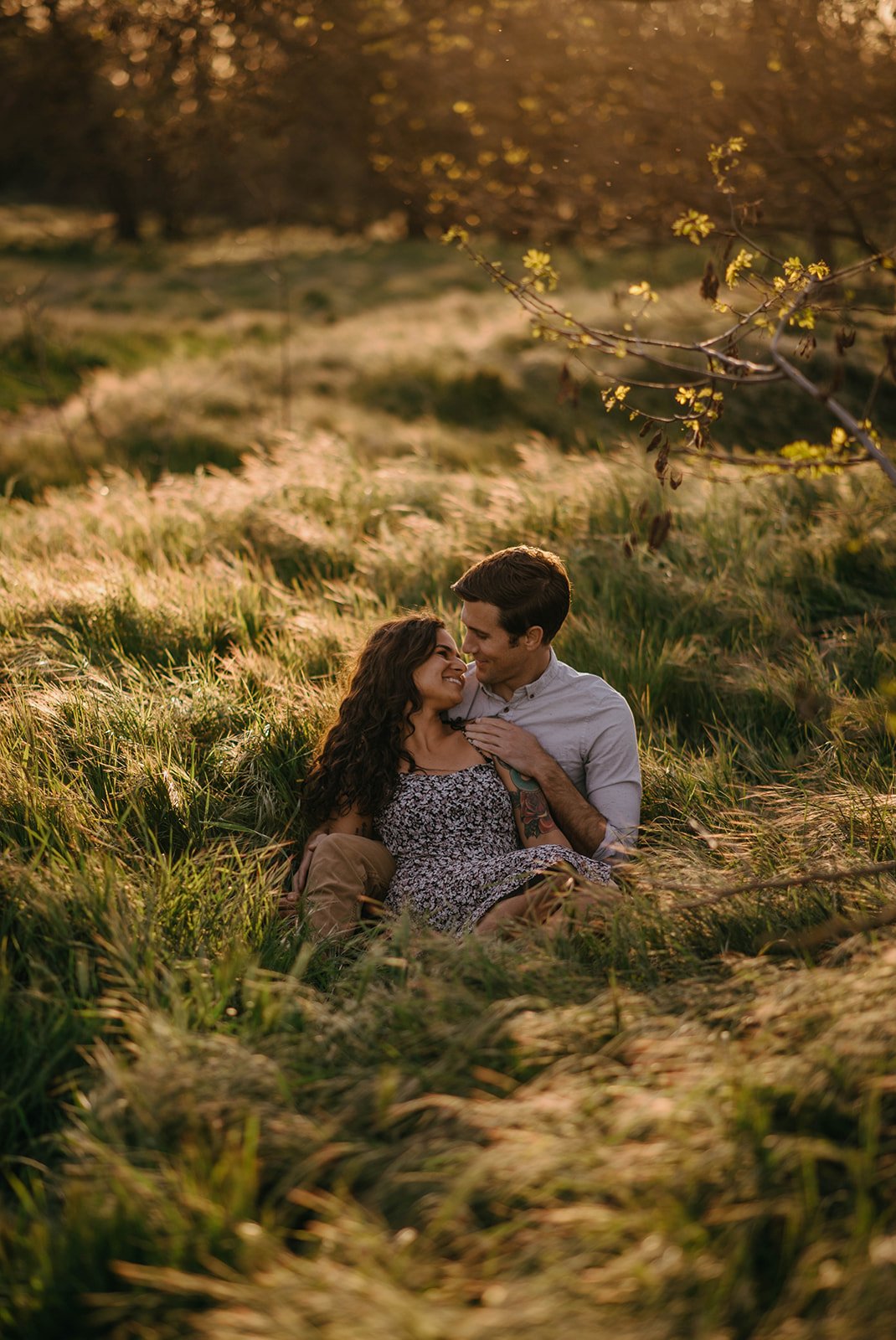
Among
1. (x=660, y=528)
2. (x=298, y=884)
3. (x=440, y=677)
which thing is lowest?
(x=298, y=884)

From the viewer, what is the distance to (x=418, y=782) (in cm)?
405

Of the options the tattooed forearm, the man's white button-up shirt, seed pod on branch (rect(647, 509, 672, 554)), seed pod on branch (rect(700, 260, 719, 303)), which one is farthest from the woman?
seed pod on branch (rect(700, 260, 719, 303))

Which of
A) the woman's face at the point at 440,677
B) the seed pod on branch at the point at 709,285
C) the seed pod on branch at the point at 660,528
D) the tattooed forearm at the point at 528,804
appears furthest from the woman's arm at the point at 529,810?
the seed pod on branch at the point at 709,285

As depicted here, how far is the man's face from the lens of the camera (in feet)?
13.5

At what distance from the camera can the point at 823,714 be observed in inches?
186

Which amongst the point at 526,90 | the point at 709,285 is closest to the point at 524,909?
the point at 709,285

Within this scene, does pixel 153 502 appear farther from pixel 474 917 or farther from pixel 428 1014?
pixel 428 1014

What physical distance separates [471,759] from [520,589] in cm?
66

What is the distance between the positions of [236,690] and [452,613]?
4.50 ft

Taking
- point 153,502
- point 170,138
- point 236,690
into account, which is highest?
point 170,138

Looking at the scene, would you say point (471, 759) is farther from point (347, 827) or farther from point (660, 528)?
point (660, 528)

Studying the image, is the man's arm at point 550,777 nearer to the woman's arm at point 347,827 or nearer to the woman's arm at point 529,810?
the woman's arm at point 529,810

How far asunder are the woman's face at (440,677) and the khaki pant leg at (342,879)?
0.58 m

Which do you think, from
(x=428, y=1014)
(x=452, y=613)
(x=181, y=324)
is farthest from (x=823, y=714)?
(x=181, y=324)
